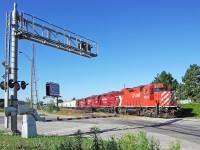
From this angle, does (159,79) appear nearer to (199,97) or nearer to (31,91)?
(199,97)

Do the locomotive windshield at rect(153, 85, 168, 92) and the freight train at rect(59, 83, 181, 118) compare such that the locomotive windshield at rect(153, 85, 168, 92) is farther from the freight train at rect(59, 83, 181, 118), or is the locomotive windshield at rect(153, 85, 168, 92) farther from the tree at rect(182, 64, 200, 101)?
the tree at rect(182, 64, 200, 101)

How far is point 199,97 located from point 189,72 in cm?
1283

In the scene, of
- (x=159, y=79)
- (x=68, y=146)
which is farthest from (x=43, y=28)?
(x=159, y=79)

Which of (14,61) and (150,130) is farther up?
(14,61)

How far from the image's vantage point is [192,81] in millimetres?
94750

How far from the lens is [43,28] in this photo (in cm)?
2292

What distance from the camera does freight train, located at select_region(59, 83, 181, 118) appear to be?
3953 cm

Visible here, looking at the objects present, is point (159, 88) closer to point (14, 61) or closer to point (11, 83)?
point (14, 61)

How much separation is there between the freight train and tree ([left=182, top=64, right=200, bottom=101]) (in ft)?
136

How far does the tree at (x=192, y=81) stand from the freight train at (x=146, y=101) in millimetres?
41447

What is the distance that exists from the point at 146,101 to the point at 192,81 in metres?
56.0

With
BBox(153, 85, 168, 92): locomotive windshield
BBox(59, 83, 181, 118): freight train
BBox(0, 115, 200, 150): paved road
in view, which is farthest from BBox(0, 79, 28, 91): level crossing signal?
BBox(153, 85, 168, 92): locomotive windshield

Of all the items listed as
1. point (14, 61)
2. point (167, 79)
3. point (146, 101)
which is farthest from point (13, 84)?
point (167, 79)

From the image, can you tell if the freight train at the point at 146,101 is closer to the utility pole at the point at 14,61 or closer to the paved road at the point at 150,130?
the paved road at the point at 150,130
